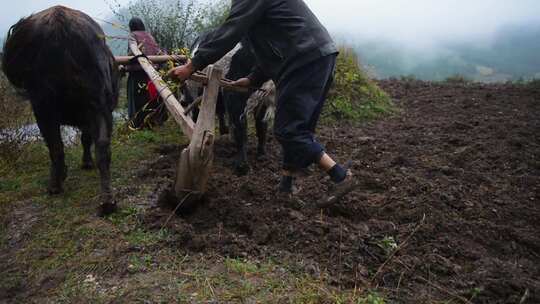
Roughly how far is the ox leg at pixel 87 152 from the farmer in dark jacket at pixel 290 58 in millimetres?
2028

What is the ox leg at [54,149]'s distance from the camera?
12.7ft

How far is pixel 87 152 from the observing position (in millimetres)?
4922

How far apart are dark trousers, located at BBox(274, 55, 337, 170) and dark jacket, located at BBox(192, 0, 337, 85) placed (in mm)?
80

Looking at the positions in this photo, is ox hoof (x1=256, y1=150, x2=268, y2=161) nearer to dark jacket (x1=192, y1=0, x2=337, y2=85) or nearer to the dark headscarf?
dark jacket (x1=192, y1=0, x2=337, y2=85)

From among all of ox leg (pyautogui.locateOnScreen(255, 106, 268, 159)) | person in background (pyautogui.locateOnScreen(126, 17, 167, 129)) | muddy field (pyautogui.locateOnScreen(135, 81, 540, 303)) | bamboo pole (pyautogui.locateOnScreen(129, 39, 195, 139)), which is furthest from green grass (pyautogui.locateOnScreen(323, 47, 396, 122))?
bamboo pole (pyautogui.locateOnScreen(129, 39, 195, 139))

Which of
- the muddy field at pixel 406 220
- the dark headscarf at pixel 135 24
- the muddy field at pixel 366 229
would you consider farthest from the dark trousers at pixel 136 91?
the muddy field at pixel 366 229

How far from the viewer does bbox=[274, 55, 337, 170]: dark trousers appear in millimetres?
3375

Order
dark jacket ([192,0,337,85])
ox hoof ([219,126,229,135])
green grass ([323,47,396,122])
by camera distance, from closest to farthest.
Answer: dark jacket ([192,0,337,85]) < ox hoof ([219,126,229,135]) < green grass ([323,47,396,122])

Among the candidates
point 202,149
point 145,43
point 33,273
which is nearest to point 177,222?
point 202,149

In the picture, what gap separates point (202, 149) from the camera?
3330 mm

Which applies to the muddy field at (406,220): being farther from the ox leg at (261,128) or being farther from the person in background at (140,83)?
the person in background at (140,83)

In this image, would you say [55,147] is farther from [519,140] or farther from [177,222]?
[519,140]

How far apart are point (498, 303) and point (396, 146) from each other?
328 centimetres

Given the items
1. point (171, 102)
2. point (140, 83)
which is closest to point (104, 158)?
point (171, 102)
